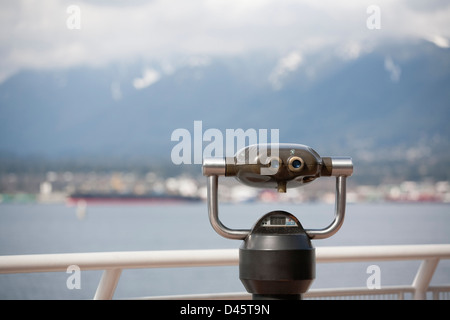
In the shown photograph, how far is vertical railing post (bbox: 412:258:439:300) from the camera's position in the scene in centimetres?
235

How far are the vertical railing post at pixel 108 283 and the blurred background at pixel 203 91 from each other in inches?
2365

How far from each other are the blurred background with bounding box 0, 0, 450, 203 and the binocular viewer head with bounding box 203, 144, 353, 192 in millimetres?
60514

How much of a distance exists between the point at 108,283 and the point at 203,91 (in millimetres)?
109358

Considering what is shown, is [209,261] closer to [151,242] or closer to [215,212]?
[215,212]

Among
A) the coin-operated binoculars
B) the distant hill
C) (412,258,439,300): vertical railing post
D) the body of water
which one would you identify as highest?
the distant hill

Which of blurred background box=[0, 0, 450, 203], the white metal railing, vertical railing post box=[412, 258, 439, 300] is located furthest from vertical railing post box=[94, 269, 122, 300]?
→ blurred background box=[0, 0, 450, 203]

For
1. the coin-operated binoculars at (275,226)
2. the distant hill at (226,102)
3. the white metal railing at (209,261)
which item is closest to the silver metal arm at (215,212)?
the coin-operated binoculars at (275,226)

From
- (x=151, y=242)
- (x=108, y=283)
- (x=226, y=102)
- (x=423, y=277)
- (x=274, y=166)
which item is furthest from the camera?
(x=226, y=102)

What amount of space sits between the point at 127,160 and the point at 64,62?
44.7 meters

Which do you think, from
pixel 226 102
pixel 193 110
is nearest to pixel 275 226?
pixel 226 102

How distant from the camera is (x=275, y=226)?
5.30 ft

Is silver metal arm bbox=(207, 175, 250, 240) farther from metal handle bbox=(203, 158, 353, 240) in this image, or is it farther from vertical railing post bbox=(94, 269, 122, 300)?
vertical railing post bbox=(94, 269, 122, 300)

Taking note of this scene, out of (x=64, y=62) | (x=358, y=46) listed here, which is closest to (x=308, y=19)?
(x=358, y=46)

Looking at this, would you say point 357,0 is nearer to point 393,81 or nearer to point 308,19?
point 308,19
